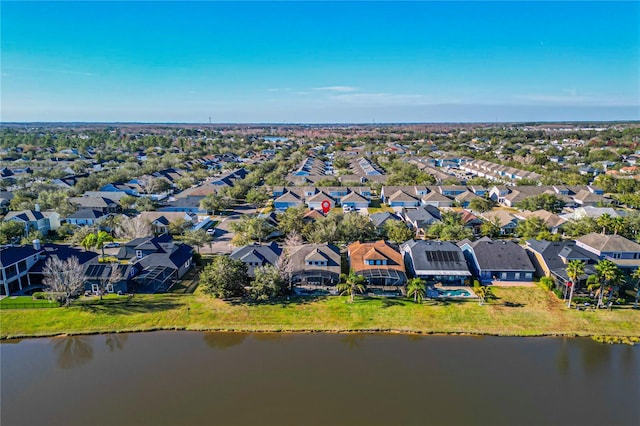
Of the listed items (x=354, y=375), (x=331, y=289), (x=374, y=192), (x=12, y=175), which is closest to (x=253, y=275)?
(x=331, y=289)

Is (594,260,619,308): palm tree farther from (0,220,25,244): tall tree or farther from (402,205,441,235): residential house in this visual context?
(0,220,25,244): tall tree

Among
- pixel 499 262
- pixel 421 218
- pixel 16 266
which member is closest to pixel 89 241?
pixel 16 266

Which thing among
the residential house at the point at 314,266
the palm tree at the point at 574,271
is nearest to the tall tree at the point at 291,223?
the residential house at the point at 314,266

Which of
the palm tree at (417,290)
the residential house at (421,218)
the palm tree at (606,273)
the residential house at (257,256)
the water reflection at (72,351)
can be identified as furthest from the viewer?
the residential house at (421,218)

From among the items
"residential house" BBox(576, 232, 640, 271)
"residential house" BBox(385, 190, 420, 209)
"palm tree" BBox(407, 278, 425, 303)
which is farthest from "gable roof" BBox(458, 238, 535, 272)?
"residential house" BBox(385, 190, 420, 209)

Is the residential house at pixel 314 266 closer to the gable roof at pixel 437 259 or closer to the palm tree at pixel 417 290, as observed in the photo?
the palm tree at pixel 417 290

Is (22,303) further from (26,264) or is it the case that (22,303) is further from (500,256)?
(500,256)
